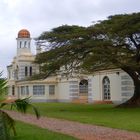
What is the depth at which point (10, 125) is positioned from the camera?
46.5 feet

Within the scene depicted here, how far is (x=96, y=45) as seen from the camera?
3328 centimetres

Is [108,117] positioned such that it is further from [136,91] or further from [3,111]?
[3,111]

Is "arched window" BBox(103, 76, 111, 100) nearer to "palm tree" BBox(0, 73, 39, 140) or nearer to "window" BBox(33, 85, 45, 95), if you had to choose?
"window" BBox(33, 85, 45, 95)

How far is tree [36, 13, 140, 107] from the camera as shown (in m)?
33.5

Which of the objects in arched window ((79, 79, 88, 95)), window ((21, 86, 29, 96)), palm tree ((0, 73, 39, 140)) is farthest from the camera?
window ((21, 86, 29, 96))

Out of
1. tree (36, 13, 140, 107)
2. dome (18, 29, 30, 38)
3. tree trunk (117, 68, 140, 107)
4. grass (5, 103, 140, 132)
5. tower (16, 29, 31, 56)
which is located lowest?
grass (5, 103, 140, 132)

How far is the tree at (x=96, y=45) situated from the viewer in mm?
33500

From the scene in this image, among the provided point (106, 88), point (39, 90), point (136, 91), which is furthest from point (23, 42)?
point (136, 91)

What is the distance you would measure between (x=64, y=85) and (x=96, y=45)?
32328 mm

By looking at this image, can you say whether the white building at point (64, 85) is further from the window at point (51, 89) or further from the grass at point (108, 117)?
the grass at point (108, 117)

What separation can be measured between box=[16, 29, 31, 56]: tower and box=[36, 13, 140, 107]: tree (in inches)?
1691

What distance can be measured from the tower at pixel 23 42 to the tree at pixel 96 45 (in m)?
42.9

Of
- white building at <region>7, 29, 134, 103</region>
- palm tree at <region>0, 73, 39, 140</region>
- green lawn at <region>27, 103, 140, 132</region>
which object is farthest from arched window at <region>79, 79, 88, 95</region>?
palm tree at <region>0, 73, 39, 140</region>

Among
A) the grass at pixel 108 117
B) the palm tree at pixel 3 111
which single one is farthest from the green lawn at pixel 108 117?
the palm tree at pixel 3 111
